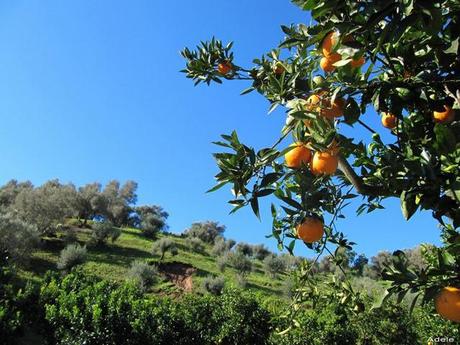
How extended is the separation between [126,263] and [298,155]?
62.6ft

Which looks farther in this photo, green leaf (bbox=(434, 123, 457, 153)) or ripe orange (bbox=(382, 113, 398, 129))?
ripe orange (bbox=(382, 113, 398, 129))

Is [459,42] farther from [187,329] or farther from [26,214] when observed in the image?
[26,214]

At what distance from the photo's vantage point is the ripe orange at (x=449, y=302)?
1.36m

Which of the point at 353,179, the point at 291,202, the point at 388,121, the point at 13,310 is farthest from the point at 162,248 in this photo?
the point at 353,179

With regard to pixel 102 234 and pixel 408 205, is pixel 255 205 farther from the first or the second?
pixel 102 234

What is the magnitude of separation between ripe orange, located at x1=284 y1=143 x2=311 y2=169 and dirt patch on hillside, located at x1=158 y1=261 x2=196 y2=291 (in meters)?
16.7

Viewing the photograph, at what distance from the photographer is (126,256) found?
21.0 meters

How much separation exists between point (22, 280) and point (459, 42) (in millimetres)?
16244

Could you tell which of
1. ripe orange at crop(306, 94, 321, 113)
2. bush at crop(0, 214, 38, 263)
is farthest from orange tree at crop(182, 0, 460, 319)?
bush at crop(0, 214, 38, 263)

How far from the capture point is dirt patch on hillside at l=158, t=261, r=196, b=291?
1789cm

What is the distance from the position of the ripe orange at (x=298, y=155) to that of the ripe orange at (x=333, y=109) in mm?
151

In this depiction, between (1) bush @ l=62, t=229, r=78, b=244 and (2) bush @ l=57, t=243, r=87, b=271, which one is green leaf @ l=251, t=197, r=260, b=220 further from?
(1) bush @ l=62, t=229, r=78, b=244

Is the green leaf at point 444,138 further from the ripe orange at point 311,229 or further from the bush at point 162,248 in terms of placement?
the bush at point 162,248

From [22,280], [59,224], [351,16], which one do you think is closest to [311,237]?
[351,16]
